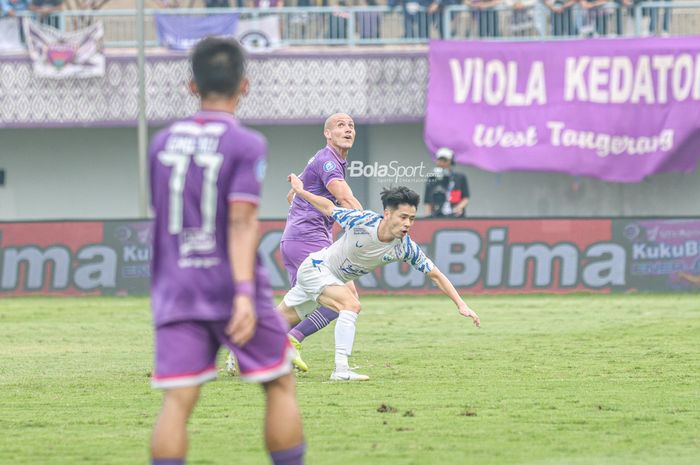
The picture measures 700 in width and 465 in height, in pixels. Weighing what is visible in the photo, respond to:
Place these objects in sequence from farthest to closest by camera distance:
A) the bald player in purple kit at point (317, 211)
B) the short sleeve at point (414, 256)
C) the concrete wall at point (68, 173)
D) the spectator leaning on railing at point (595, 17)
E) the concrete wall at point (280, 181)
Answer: the concrete wall at point (68, 173) < the concrete wall at point (280, 181) < the spectator leaning on railing at point (595, 17) < the bald player in purple kit at point (317, 211) < the short sleeve at point (414, 256)

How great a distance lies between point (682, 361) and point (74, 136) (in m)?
21.7

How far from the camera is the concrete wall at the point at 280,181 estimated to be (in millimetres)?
30516

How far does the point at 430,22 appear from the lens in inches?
1161

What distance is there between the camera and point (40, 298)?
74.5ft

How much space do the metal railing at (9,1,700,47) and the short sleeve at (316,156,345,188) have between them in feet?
56.0

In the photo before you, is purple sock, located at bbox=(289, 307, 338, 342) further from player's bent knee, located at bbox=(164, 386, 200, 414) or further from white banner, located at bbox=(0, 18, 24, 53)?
white banner, located at bbox=(0, 18, 24, 53)

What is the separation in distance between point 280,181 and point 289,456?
83.3 ft

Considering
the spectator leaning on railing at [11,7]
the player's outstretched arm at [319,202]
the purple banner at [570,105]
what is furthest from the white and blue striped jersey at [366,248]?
the spectator leaning on railing at [11,7]

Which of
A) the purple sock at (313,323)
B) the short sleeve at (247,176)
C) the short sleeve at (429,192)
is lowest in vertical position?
the purple sock at (313,323)

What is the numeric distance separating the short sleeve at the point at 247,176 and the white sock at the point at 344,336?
573cm

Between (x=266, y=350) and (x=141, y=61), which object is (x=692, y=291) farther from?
(x=266, y=350)

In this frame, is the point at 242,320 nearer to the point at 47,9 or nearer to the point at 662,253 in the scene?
the point at 662,253

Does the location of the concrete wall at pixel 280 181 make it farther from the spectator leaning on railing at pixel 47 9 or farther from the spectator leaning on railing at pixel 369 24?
the spectator leaning on railing at pixel 47 9

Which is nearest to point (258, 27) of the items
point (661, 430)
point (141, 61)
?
point (141, 61)
